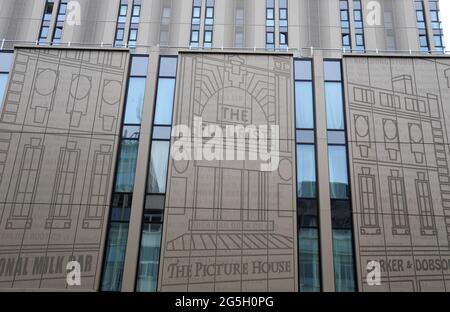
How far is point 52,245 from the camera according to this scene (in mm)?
14555

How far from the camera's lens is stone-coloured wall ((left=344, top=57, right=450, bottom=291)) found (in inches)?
575

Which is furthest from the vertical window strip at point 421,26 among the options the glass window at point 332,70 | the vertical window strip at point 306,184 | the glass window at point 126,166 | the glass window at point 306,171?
the glass window at point 126,166

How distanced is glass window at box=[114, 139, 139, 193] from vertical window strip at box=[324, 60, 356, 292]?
312 inches

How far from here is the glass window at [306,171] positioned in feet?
51.3

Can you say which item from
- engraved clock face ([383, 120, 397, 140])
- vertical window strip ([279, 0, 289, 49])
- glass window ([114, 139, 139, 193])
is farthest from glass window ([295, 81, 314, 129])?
vertical window strip ([279, 0, 289, 49])

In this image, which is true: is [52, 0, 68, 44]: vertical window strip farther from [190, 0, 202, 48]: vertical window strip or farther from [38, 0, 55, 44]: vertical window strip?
[190, 0, 202, 48]: vertical window strip

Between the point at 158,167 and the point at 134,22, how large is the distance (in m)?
24.9

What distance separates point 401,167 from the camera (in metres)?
15.8

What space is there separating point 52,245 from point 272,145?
9223mm

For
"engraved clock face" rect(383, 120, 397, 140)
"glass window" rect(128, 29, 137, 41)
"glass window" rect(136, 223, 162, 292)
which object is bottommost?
"glass window" rect(136, 223, 162, 292)

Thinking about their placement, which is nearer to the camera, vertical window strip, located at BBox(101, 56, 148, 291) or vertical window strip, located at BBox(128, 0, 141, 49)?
vertical window strip, located at BBox(101, 56, 148, 291)

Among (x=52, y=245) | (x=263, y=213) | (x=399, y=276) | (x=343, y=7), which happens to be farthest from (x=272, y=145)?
(x=343, y=7)

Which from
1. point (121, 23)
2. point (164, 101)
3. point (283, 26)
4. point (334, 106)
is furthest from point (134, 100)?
point (283, 26)

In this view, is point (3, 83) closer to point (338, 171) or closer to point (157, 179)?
point (157, 179)
